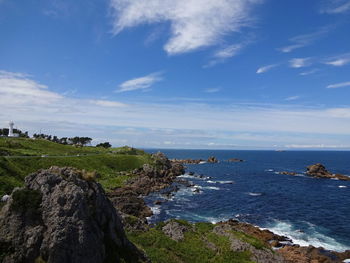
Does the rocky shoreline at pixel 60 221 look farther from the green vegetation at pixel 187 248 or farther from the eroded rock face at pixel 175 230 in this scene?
the eroded rock face at pixel 175 230

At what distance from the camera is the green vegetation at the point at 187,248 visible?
32.8 metres

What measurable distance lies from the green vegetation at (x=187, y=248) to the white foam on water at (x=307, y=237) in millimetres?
21327

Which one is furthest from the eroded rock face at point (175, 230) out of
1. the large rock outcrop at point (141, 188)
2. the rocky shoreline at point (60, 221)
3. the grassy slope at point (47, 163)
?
the grassy slope at point (47, 163)

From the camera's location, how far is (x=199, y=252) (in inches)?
1391

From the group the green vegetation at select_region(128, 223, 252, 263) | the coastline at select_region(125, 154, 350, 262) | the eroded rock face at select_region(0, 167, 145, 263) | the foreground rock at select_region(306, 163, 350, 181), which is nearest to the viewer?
the eroded rock face at select_region(0, 167, 145, 263)

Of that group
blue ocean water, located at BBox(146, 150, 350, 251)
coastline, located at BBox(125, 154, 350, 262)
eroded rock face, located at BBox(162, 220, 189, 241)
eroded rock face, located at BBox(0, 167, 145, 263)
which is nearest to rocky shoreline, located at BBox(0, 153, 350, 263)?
eroded rock face, located at BBox(0, 167, 145, 263)

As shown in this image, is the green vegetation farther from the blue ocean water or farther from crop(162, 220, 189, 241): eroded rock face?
the blue ocean water

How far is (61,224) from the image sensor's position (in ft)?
67.4

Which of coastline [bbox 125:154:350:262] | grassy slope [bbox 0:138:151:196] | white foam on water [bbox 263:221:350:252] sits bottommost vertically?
white foam on water [bbox 263:221:350:252]

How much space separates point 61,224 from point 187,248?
20.5m

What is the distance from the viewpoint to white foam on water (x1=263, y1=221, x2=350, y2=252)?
50.1 m

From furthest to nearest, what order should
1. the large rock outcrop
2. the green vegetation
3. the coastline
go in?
the large rock outcrop → the coastline → the green vegetation

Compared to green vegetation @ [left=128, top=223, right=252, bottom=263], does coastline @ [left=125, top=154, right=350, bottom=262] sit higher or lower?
lower

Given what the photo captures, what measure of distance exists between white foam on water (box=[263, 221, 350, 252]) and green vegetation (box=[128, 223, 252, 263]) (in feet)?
70.0
